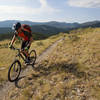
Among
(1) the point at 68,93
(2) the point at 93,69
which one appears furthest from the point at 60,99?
(2) the point at 93,69

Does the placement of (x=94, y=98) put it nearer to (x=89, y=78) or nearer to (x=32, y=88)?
(x=89, y=78)

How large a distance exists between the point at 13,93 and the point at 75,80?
13.4 ft

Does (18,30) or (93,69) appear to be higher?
(18,30)

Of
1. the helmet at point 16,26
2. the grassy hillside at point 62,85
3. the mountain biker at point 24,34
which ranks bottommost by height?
the grassy hillside at point 62,85

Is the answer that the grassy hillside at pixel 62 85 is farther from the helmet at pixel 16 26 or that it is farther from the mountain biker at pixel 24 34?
the helmet at pixel 16 26

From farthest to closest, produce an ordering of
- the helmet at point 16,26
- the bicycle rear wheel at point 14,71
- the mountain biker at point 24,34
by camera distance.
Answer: the mountain biker at point 24,34 < the helmet at point 16,26 < the bicycle rear wheel at point 14,71

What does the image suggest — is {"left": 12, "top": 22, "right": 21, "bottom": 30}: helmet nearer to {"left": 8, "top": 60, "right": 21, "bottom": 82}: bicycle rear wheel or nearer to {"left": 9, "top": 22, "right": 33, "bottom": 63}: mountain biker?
{"left": 9, "top": 22, "right": 33, "bottom": 63}: mountain biker

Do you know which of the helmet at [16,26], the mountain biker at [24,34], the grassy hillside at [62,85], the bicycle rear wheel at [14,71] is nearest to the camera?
the grassy hillside at [62,85]

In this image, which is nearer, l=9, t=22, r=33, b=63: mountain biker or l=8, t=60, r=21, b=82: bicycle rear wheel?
l=8, t=60, r=21, b=82: bicycle rear wheel

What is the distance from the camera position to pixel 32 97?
6.40 meters

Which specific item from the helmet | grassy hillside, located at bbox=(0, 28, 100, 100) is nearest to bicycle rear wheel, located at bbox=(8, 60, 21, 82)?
grassy hillside, located at bbox=(0, 28, 100, 100)

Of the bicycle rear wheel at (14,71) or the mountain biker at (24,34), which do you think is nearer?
the bicycle rear wheel at (14,71)

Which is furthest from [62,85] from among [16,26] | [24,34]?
[16,26]

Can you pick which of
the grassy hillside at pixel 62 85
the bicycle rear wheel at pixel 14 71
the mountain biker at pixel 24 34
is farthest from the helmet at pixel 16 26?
the grassy hillside at pixel 62 85
